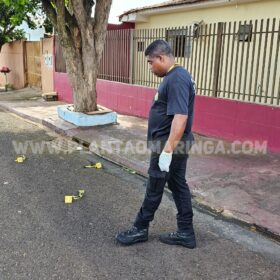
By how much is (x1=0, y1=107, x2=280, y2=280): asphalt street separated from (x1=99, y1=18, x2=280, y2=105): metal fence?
3114mm

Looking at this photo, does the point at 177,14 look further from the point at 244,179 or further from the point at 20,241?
the point at 20,241

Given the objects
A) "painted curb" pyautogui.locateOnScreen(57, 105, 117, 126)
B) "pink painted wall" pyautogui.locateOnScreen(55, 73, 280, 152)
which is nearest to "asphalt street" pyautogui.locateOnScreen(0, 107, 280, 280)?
"pink painted wall" pyautogui.locateOnScreen(55, 73, 280, 152)

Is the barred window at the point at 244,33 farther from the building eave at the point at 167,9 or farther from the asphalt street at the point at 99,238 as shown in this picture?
the asphalt street at the point at 99,238

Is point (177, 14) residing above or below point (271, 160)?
above

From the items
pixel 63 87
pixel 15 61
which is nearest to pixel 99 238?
pixel 63 87

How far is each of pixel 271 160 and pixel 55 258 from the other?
424 centimetres

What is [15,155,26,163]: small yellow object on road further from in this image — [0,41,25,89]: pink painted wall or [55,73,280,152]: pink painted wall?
[0,41,25,89]: pink painted wall

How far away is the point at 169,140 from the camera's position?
3242mm

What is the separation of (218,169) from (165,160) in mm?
2877

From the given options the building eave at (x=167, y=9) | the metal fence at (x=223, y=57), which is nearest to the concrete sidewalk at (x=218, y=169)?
the metal fence at (x=223, y=57)

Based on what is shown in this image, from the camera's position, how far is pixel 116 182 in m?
5.58

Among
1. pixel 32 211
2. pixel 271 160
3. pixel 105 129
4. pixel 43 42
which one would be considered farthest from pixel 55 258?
pixel 43 42

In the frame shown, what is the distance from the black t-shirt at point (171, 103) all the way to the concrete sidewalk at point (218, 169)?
1480mm

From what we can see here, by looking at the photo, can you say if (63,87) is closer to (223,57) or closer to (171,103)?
(223,57)
